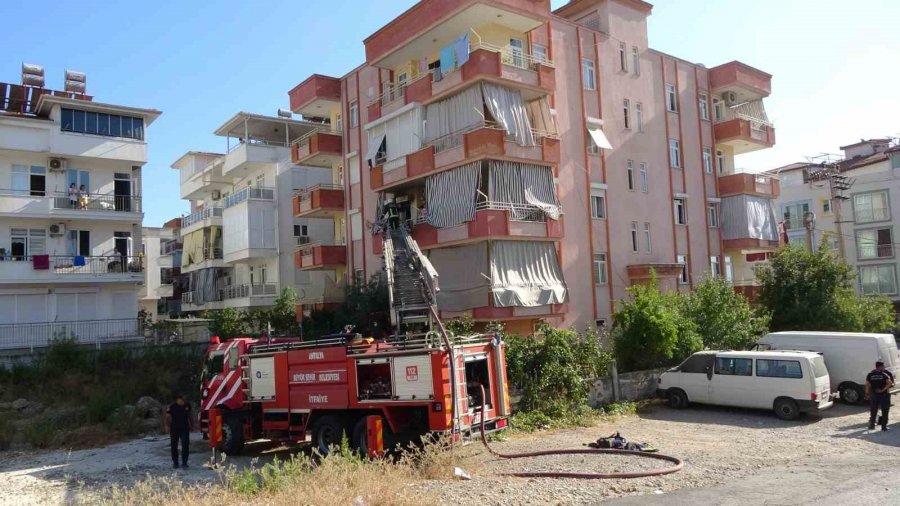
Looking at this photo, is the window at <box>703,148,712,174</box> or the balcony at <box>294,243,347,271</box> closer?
the balcony at <box>294,243,347,271</box>

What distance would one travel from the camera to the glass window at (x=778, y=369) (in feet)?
59.9

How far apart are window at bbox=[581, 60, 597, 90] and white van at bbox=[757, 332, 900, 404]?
41.0 ft

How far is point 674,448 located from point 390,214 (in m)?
13.6

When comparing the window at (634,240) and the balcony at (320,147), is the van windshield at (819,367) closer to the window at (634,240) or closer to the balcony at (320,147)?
the window at (634,240)

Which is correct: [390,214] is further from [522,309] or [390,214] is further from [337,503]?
[337,503]

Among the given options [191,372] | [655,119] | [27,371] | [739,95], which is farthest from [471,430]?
[739,95]

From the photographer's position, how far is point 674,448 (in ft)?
47.0

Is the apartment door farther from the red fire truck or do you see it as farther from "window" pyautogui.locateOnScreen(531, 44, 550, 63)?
"window" pyautogui.locateOnScreen(531, 44, 550, 63)

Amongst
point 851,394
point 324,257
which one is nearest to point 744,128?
point 851,394

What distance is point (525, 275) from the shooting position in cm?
2342

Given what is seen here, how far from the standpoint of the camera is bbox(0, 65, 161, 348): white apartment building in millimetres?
29094

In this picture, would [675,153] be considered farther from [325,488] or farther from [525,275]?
[325,488]

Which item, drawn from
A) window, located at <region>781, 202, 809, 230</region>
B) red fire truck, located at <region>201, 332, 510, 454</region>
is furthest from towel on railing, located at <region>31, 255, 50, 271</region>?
window, located at <region>781, 202, 809, 230</region>

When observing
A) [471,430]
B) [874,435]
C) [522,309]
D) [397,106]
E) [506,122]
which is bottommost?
[874,435]
